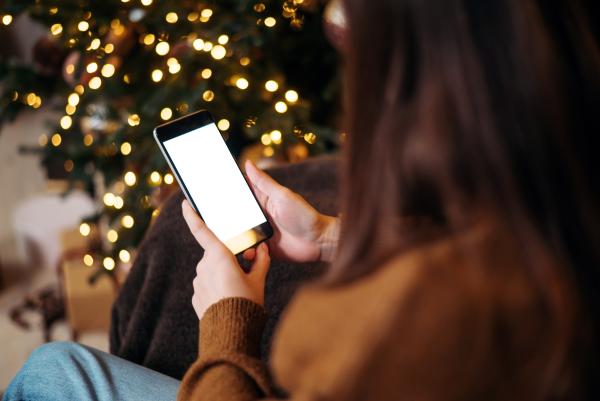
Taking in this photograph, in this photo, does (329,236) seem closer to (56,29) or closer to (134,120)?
(134,120)

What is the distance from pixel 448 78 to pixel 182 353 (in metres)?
0.63

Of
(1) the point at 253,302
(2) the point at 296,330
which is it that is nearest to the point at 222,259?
(1) the point at 253,302

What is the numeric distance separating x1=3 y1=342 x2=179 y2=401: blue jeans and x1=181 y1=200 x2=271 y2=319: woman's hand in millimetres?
152

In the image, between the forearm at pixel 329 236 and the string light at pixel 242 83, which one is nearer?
the forearm at pixel 329 236

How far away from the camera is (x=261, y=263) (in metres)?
0.79

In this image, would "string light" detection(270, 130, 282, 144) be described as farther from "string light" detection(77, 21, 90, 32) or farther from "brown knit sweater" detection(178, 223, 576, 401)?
"brown knit sweater" detection(178, 223, 576, 401)

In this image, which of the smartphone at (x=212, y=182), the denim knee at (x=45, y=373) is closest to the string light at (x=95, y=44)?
the smartphone at (x=212, y=182)

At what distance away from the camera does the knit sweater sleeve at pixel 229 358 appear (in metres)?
0.62

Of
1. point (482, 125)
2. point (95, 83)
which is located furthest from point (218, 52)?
point (482, 125)

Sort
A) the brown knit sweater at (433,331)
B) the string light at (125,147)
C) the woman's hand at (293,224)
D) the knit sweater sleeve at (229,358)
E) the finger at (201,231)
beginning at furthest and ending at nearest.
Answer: the string light at (125,147), the woman's hand at (293,224), the finger at (201,231), the knit sweater sleeve at (229,358), the brown knit sweater at (433,331)

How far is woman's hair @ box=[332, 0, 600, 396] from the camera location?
0.44m

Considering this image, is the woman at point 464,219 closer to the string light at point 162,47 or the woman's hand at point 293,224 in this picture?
the woman's hand at point 293,224

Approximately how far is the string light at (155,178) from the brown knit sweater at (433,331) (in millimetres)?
827

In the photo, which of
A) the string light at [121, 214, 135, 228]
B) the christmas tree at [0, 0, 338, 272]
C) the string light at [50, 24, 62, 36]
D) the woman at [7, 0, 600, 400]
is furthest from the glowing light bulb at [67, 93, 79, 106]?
the woman at [7, 0, 600, 400]
